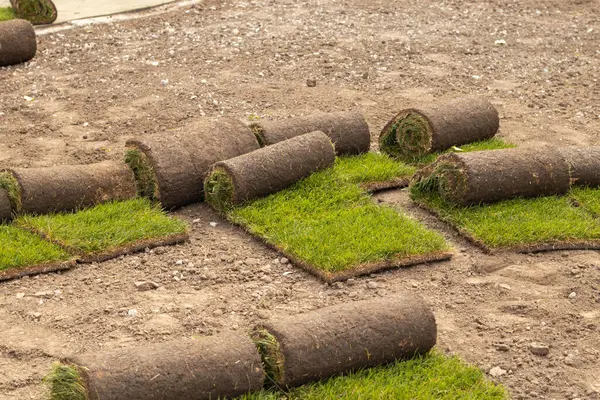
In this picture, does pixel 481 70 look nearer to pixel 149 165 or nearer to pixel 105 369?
pixel 149 165

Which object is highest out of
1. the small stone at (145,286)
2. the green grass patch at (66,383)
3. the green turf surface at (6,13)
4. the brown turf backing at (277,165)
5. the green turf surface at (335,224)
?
the green turf surface at (6,13)

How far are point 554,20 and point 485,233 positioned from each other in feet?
26.2

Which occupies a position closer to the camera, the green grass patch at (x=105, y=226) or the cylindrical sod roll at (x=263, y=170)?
the green grass patch at (x=105, y=226)

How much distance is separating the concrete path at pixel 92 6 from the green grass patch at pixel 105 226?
7.14 meters

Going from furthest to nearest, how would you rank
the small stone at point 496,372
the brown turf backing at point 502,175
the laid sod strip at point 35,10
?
the laid sod strip at point 35,10, the brown turf backing at point 502,175, the small stone at point 496,372

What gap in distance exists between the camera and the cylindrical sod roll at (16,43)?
1262 cm

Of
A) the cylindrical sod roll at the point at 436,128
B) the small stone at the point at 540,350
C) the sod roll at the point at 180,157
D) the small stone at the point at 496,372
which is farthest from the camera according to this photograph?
the cylindrical sod roll at the point at 436,128

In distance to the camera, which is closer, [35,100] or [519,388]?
[519,388]

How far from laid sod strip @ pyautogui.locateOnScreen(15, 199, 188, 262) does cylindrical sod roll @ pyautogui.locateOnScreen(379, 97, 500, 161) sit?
2692 millimetres

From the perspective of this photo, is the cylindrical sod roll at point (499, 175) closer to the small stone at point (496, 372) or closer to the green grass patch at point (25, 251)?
the small stone at point (496, 372)

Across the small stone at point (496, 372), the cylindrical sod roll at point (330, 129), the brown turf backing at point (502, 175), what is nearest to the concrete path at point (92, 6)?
the cylindrical sod roll at point (330, 129)

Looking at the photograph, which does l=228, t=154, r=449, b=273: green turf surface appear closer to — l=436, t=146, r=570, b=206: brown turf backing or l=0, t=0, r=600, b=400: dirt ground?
l=0, t=0, r=600, b=400: dirt ground

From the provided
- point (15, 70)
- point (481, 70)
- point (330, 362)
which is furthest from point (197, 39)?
point (330, 362)

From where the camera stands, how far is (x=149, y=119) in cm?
1108
